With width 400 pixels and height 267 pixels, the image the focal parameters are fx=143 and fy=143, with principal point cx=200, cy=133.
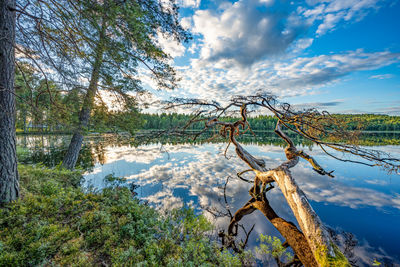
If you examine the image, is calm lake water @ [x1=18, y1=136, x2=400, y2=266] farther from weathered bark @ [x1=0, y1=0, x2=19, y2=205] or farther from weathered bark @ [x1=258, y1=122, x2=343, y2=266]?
weathered bark @ [x1=258, y1=122, x2=343, y2=266]

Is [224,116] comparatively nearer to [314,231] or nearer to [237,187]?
[314,231]

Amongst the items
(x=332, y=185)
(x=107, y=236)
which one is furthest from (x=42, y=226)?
(x=332, y=185)

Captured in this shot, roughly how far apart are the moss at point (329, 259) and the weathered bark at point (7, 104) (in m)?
6.07

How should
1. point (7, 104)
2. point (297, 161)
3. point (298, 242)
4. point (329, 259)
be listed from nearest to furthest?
point (329, 259) → point (298, 242) → point (297, 161) → point (7, 104)

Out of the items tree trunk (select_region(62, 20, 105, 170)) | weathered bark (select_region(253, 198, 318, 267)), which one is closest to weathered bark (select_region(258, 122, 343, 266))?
weathered bark (select_region(253, 198, 318, 267))

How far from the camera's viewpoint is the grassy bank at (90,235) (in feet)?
8.45

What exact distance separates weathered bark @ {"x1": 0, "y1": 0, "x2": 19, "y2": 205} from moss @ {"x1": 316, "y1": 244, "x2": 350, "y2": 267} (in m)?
6.07

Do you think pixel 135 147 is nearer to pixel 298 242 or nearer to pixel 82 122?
pixel 298 242

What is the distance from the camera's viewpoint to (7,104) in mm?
3299

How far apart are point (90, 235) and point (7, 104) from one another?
3551 millimetres

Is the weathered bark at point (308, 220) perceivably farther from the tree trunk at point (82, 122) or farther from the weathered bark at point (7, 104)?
the tree trunk at point (82, 122)

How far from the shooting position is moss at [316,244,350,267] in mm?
1449

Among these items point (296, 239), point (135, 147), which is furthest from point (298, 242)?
point (135, 147)

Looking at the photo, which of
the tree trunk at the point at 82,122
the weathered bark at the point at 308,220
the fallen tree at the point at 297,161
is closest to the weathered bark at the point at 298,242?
the fallen tree at the point at 297,161
